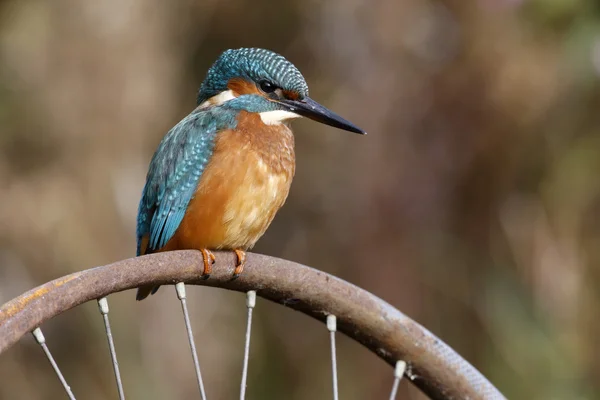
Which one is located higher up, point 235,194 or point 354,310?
point 235,194

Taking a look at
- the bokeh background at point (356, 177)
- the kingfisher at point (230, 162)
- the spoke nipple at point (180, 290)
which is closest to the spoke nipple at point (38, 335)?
the spoke nipple at point (180, 290)

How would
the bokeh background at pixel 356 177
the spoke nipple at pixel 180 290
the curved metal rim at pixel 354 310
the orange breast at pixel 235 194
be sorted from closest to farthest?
the spoke nipple at pixel 180 290, the curved metal rim at pixel 354 310, the orange breast at pixel 235 194, the bokeh background at pixel 356 177

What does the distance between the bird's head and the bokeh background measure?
92.9 inches

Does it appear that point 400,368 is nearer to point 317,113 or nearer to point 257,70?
point 317,113

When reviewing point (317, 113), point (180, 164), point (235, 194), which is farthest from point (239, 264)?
point (317, 113)

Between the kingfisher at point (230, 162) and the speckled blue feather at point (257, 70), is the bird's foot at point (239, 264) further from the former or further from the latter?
the speckled blue feather at point (257, 70)

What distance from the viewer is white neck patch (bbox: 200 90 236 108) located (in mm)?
2355

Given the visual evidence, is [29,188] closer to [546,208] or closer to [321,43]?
[321,43]

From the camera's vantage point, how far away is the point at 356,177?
4.88 meters

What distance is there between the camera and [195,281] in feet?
5.74

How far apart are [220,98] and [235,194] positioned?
1.17ft

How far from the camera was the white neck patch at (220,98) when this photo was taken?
236 cm

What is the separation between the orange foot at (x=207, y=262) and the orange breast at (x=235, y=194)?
0.77ft

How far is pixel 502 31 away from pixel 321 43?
963mm
